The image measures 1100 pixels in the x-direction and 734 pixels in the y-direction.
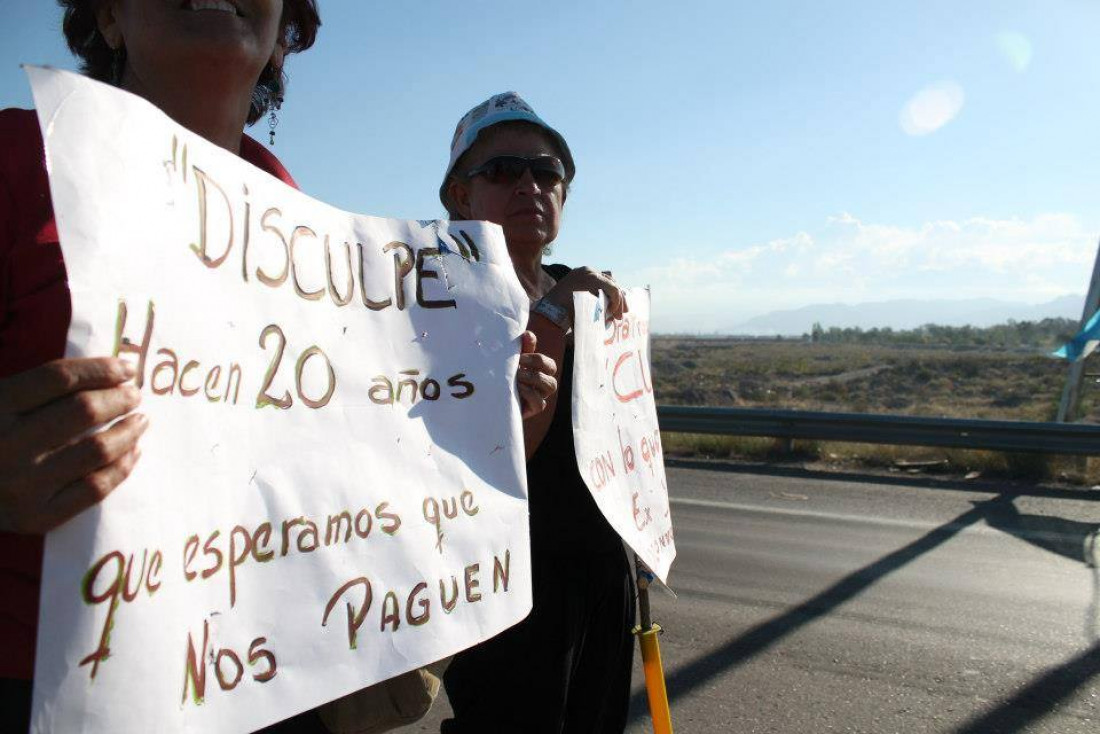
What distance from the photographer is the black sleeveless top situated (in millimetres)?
1782

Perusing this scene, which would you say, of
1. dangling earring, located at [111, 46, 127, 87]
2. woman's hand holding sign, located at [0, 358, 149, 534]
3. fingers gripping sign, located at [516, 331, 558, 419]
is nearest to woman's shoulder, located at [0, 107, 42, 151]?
woman's hand holding sign, located at [0, 358, 149, 534]

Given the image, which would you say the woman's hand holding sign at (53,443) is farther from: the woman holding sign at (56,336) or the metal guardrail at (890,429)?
the metal guardrail at (890,429)

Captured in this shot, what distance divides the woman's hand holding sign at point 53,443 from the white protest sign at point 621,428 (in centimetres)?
99

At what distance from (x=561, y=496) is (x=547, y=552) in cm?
13

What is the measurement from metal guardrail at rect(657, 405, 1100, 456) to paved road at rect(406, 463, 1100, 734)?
0.70 metres

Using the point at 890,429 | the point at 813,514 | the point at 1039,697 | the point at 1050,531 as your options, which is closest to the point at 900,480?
the point at 890,429

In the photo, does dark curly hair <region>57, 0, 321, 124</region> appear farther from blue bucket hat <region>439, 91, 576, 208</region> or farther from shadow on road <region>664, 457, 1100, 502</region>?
shadow on road <region>664, 457, 1100, 502</region>

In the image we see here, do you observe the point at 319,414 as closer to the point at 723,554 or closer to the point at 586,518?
the point at 586,518

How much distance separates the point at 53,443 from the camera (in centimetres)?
86

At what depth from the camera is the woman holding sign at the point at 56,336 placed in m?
0.86

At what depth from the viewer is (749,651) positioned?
374 cm

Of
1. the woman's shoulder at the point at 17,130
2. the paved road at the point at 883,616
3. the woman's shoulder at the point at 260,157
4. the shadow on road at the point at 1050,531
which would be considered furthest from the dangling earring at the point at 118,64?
the shadow on road at the point at 1050,531

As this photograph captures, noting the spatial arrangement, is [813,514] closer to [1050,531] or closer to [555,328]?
[1050,531]

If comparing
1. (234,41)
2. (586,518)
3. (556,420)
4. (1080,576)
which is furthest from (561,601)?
(1080,576)
